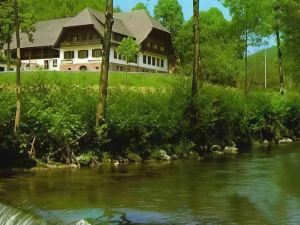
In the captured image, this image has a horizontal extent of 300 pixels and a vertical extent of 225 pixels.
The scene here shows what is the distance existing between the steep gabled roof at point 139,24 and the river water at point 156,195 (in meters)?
64.2

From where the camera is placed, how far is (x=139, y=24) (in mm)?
90188

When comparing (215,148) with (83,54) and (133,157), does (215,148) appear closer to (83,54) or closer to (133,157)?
(133,157)

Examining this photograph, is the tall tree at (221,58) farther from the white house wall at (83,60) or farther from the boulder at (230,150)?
the boulder at (230,150)

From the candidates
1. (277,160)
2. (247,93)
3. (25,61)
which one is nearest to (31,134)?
(277,160)

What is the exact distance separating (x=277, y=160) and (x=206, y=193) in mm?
11549

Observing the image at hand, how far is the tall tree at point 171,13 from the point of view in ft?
340

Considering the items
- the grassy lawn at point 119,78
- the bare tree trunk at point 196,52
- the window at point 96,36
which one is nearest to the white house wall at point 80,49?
the window at point 96,36

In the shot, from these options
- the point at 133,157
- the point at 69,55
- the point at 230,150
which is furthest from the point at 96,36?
the point at 133,157

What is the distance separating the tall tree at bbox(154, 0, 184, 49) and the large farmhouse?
9308mm

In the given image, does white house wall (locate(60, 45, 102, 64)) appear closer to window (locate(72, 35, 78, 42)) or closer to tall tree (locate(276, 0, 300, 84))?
window (locate(72, 35, 78, 42))

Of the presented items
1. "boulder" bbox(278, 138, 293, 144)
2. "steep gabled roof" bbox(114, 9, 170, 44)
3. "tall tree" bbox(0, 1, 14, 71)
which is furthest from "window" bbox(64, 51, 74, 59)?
"boulder" bbox(278, 138, 293, 144)

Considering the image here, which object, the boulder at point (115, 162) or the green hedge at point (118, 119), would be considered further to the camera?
the boulder at point (115, 162)

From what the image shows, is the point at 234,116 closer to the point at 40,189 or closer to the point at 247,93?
the point at 247,93

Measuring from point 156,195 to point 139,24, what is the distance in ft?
247
